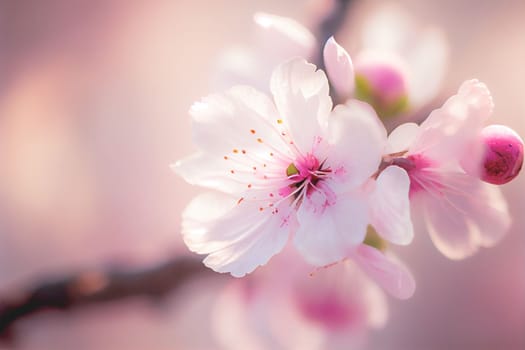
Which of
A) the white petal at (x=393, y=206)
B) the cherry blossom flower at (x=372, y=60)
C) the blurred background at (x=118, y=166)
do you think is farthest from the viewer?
the blurred background at (x=118, y=166)

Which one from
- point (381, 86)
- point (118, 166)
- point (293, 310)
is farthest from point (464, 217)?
point (118, 166)

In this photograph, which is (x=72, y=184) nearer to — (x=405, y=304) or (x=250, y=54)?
(x=405, y=304)

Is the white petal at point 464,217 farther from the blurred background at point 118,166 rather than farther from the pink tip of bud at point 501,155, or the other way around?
the blurred background at point 118,166

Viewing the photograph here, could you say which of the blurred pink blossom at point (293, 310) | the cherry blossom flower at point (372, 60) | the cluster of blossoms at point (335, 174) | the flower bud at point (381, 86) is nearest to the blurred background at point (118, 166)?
the blurred pink blossom at point (293, 310)

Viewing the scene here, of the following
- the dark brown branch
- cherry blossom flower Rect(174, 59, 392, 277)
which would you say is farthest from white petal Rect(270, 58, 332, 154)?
the dark brown branch

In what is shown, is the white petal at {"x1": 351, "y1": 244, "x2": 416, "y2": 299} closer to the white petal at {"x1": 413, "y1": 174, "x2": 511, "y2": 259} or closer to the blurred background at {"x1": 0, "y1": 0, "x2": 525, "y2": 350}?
the white petal at {"x1": 413, "y1": 174, "x2": 511, "y2": 259}

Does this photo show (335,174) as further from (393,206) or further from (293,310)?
(293,310)
